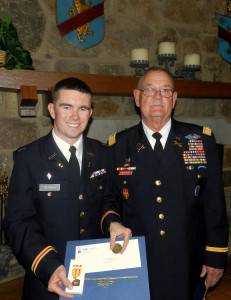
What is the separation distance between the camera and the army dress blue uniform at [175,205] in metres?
1.48

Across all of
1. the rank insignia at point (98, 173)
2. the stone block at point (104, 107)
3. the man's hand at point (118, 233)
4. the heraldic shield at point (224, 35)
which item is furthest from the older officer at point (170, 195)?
the heraldic shield at point (224, 35)

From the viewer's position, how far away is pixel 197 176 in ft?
5.10

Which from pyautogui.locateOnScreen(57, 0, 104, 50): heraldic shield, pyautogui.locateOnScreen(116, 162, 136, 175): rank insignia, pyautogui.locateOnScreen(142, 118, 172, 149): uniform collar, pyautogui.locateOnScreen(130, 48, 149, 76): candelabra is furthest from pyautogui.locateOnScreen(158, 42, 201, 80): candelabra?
pyautogui.locateOnScreen(116, 162, 136, 175): rank insignia

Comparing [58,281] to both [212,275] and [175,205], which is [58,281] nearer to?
[175,205]

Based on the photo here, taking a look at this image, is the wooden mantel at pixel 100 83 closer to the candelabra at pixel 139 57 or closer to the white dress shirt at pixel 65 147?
the candelabra at pixel 139 57

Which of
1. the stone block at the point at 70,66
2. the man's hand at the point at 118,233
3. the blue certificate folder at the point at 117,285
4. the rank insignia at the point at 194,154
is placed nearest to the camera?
the blue certificate folder at the point at 117,285

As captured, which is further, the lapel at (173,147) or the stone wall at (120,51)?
the stone wall at (120,51)

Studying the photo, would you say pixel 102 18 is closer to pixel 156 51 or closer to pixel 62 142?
pixel 156 51

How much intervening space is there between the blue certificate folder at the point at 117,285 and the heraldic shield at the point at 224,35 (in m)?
2.64

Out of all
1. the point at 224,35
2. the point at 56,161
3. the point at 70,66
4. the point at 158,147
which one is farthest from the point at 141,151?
the point at 224,35

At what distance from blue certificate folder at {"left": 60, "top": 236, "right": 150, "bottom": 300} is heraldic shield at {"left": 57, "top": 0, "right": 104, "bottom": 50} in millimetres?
1824

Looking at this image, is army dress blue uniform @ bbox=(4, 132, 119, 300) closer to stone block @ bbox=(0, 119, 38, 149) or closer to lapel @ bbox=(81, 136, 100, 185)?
lapel @ bbox=(81, 136, 100, 185)

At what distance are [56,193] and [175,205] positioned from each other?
67cm

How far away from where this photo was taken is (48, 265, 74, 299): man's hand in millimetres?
1037
